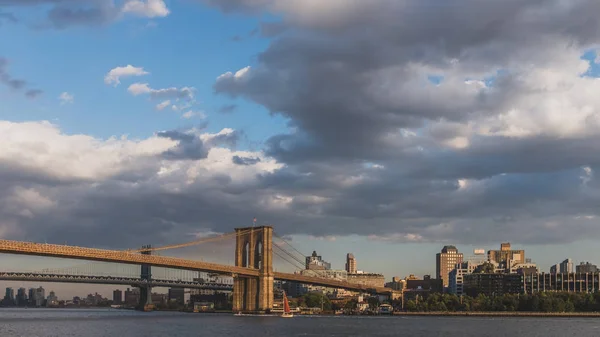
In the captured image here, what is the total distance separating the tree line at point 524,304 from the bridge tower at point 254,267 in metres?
42.9

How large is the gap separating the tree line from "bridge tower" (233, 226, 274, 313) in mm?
42863

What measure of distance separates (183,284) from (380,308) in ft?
156

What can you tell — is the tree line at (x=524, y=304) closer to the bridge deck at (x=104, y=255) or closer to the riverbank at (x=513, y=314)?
the riverbank at (x=513, y=314)

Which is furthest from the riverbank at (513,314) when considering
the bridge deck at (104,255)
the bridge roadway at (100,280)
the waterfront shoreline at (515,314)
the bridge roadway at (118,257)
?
the bridge roadway at (100,280)

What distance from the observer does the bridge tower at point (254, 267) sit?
13225cm

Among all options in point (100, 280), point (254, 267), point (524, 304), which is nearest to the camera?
point (254, 267)

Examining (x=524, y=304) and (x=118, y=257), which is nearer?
(x=118, y=257)

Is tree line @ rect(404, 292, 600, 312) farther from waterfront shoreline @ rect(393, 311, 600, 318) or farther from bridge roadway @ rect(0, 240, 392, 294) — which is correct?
bridge roadway @ rect(0, 240, 392, 294)

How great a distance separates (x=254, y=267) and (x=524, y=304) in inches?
2102

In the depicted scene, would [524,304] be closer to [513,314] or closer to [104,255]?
[513,314]

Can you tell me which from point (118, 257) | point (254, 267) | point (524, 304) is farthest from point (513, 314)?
point (118, 257)

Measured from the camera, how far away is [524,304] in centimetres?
15212

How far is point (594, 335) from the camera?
78.8 meters

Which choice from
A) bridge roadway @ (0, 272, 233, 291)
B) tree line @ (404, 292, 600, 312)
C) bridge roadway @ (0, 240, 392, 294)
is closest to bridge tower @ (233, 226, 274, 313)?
bridge roadway @ (0, 240, 392, 294)
